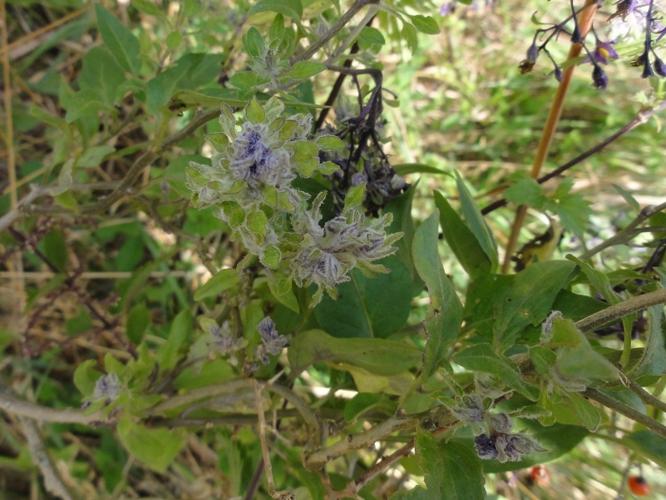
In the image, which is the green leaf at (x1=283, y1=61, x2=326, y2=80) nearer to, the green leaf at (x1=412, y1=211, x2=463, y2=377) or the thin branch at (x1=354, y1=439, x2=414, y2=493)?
the green leaf at (x1=412, y1=211, x2=463, y2=377)

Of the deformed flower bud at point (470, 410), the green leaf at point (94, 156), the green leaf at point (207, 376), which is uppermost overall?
the green leaf at point (94, 156)

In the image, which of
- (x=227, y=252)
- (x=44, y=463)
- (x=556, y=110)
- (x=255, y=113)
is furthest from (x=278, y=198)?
(x=227, y=252)

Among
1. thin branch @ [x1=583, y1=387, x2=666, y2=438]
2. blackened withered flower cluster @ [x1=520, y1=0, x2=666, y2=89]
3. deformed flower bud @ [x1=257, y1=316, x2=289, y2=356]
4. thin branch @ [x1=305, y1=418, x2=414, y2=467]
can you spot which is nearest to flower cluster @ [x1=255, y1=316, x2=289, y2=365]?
deformed flower bud @ [x1=257, y1=316, x2=289, y2=356]

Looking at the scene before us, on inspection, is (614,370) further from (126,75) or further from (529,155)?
(529,155)

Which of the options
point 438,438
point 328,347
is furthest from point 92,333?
point 438,438

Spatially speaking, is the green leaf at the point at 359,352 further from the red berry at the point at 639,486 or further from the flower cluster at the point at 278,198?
the red berry at the point at 639,486

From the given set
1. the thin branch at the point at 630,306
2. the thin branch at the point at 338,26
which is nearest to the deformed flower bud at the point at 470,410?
the thin branch at the point at 630,306
